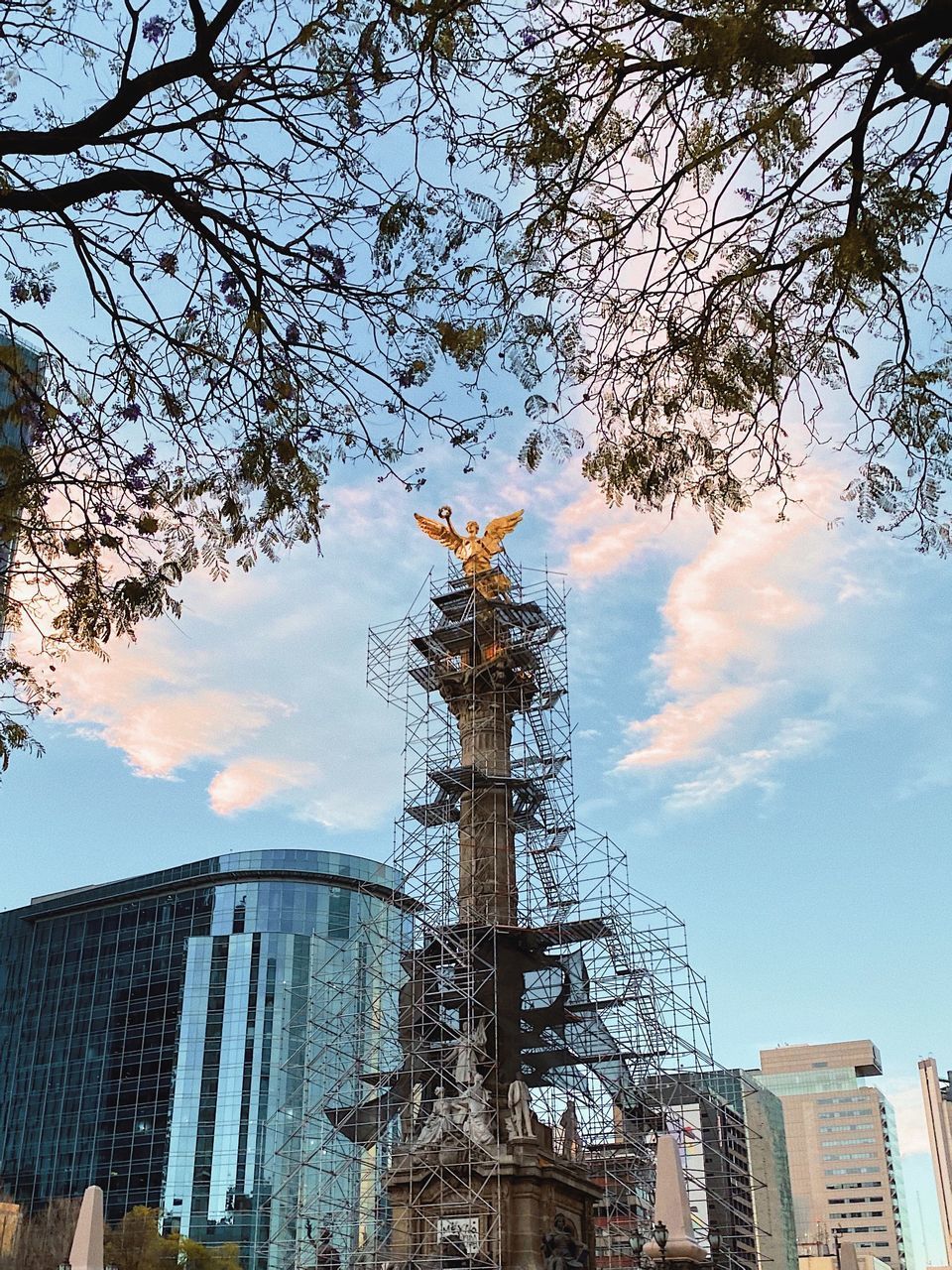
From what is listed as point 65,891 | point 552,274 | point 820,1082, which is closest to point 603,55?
point 552,274

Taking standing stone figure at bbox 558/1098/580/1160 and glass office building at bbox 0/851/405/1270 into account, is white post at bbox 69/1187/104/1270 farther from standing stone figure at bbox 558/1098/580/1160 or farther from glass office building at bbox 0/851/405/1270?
glass office building at bbox 0/851/405/1270

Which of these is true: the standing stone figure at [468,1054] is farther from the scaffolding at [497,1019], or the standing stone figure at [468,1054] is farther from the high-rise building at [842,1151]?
the high-rise building at [842,1151]

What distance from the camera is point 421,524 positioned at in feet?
115

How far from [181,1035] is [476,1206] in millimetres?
41831

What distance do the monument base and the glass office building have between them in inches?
1214

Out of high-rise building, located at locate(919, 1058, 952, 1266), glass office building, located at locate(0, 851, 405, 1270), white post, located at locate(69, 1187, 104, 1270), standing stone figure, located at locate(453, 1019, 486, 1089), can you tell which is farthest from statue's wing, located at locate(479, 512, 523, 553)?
high-rise building, located at locate(919, 1058, 952, 1266)

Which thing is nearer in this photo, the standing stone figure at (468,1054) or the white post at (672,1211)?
the white post at (672,1211)

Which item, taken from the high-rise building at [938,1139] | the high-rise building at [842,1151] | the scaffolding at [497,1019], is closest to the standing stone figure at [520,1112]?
the scaffolding at [497,1019]

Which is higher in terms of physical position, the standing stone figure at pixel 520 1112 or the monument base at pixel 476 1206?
the standing stone figure at pixel 520 1112

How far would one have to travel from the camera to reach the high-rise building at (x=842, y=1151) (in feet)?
479

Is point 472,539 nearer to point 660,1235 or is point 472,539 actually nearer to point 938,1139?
point 660,1235

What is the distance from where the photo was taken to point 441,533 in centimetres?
3484

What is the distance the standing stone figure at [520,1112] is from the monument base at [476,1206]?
0.30m

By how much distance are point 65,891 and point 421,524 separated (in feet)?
165
